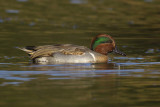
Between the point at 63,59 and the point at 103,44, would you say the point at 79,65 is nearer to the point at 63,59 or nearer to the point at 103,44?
the point at 63,59

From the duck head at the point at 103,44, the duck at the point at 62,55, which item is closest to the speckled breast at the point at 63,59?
the duck at the point at 62,55

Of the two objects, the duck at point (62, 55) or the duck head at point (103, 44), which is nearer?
the duck at point (62, 55)

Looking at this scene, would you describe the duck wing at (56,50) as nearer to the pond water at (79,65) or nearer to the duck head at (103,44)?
the pond water at (79,65)

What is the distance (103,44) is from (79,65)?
49.1 inches

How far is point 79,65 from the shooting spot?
12281 millimetres

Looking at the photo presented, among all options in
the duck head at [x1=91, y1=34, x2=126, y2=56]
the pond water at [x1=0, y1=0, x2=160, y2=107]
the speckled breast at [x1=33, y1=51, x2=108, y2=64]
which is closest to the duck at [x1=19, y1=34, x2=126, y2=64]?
the speckled breast at [x1=33, y1=51, x2=108, y2=64]

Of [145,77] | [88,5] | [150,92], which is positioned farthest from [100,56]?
[88,5]

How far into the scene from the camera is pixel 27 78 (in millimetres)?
10391

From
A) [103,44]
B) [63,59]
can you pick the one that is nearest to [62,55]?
[63,59]

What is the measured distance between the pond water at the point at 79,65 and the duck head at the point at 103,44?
0.34 meters

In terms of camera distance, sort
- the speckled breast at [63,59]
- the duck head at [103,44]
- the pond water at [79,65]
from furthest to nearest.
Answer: the duck head at [103,44], the speckled breast at [63,59], the pond water at [79,65]

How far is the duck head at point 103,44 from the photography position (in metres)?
13.3

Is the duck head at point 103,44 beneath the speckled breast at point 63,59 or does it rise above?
above

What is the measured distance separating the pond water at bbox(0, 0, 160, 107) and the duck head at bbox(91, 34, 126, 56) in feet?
1.12
